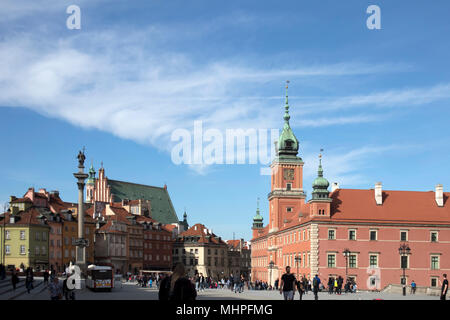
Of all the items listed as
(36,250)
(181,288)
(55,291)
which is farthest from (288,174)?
(181,288)

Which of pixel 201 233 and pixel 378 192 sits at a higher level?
pixel 378 192

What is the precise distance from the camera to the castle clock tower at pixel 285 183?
111875 mm

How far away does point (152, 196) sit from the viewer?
165500 millimetres

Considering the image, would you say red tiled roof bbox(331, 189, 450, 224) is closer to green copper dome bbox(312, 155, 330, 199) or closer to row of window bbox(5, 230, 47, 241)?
green copper dome bbox(312, 155, 330, 199)

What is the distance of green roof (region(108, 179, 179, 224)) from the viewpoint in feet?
507

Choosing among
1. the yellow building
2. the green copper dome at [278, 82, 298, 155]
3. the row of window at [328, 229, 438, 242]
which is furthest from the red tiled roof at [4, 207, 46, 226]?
the green copper dome at [278, 82, 298, 155]

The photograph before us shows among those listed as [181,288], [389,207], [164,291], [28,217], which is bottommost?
[164,291]

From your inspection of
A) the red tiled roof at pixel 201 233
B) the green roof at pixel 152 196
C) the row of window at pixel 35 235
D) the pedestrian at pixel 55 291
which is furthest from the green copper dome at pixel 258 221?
the pedestrian at pixel 55 291

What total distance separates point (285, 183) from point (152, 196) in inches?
2391

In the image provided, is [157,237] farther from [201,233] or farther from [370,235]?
[370,235]

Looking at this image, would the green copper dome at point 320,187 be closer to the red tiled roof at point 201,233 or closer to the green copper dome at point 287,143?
the green copper dome at point 287,143

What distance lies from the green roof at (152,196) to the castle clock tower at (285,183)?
51.4 metres

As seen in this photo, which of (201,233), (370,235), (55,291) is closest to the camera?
(55,291)
